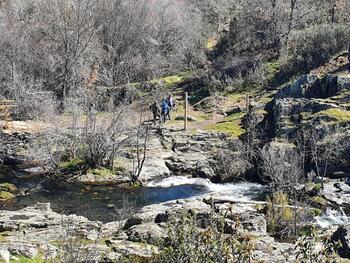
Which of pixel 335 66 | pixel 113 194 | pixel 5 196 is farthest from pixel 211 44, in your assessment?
pixel 5 196

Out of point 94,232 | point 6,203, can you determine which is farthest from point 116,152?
point 94,232

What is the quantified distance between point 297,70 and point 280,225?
67.2 ft

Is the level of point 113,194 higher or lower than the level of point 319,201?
lower

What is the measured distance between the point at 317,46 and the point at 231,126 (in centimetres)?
1033

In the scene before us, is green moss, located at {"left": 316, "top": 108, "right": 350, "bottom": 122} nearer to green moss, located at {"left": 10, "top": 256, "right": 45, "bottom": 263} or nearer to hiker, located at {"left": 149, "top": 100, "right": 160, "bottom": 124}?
hiker, located at {"left": 149, "top": 100, "right": 160, "bottom": 124}

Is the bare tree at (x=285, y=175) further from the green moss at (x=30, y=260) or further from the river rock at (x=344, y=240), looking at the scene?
the green moss at (x=30, y=260)

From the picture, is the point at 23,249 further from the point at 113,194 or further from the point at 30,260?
the point at 113,194

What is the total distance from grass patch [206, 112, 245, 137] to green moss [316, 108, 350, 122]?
4712mm

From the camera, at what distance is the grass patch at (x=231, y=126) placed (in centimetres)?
2900

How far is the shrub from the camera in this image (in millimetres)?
35438

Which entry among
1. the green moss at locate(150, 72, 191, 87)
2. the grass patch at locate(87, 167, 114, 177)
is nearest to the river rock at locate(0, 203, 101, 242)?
the grass patch at locate(87, 167, 114, 177)

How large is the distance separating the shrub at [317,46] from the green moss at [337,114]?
10066 millimetres

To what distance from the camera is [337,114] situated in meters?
25.4

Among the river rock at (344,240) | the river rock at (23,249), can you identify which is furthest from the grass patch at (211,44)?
the river rock at (23,249)
